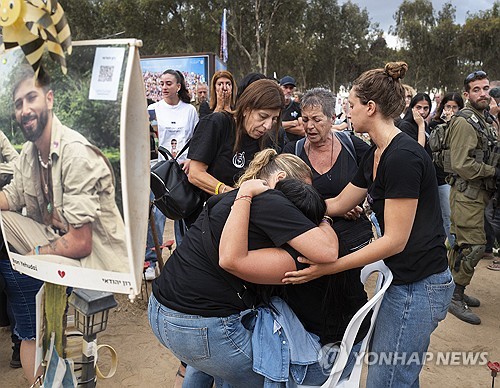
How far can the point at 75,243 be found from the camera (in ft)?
4.62

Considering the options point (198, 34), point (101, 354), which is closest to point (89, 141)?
point (101, 354)

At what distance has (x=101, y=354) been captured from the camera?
339 centimetres

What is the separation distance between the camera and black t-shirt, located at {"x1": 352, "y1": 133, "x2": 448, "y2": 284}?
5.79ft

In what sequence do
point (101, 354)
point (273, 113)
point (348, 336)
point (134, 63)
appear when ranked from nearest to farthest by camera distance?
1. point (134, 63)
2. point (348, 336)
3. point (273, 113)
4. point (101, 354)

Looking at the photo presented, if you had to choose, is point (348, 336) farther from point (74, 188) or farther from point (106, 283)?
point (74, 188)

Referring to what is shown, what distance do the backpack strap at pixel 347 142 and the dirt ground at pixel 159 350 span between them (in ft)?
5.14

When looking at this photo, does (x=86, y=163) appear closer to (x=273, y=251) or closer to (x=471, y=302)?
(x=273, y=251)

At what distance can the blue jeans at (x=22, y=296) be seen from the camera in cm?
222

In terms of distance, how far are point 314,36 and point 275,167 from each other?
106 ft

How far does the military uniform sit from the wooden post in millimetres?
3279

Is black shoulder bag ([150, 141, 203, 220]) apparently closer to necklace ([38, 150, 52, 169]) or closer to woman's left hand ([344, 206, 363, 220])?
woman's left hand ([344, 206, 363, 220])

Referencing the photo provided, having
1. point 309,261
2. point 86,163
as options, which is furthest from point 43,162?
point 309,261

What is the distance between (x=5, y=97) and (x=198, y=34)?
27108 mm

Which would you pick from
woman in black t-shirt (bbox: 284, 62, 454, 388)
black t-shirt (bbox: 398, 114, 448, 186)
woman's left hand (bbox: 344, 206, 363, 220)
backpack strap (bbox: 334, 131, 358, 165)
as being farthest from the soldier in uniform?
woman in black t-shirt (bbox: 284, 62, 454, 388)
